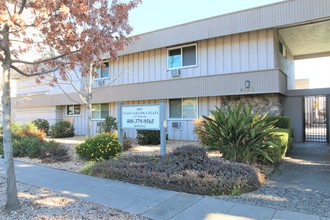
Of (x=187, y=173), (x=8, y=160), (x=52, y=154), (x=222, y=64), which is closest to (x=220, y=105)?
(x=222, y=64)

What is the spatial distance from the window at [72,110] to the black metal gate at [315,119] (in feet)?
52.2

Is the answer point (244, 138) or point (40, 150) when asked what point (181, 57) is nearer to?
point (244, 138)

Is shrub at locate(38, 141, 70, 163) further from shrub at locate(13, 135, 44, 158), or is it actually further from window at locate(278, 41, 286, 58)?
window at locate(278, 41, 286, 58)

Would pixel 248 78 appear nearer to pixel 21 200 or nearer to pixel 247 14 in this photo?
pixel 247 14

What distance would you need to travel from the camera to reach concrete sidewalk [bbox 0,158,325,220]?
15.8 feet

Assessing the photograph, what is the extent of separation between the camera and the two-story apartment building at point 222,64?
1258 cm

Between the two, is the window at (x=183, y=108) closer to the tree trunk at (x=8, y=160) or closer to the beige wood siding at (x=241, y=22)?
the beige wood siding at (x=241, y=22)

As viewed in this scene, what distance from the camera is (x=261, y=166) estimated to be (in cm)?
845

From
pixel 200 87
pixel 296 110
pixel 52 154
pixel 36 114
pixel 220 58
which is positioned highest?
pixel 220 58

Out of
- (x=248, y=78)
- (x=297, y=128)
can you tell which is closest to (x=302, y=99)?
(x=297, y=128)

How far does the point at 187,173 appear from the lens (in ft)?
21.2

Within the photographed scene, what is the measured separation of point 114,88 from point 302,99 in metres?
11.2

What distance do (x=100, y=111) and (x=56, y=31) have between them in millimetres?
15037

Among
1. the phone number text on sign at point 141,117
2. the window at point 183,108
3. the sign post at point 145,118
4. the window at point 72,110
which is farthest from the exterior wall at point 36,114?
the phone number text on sign at point 141,117
